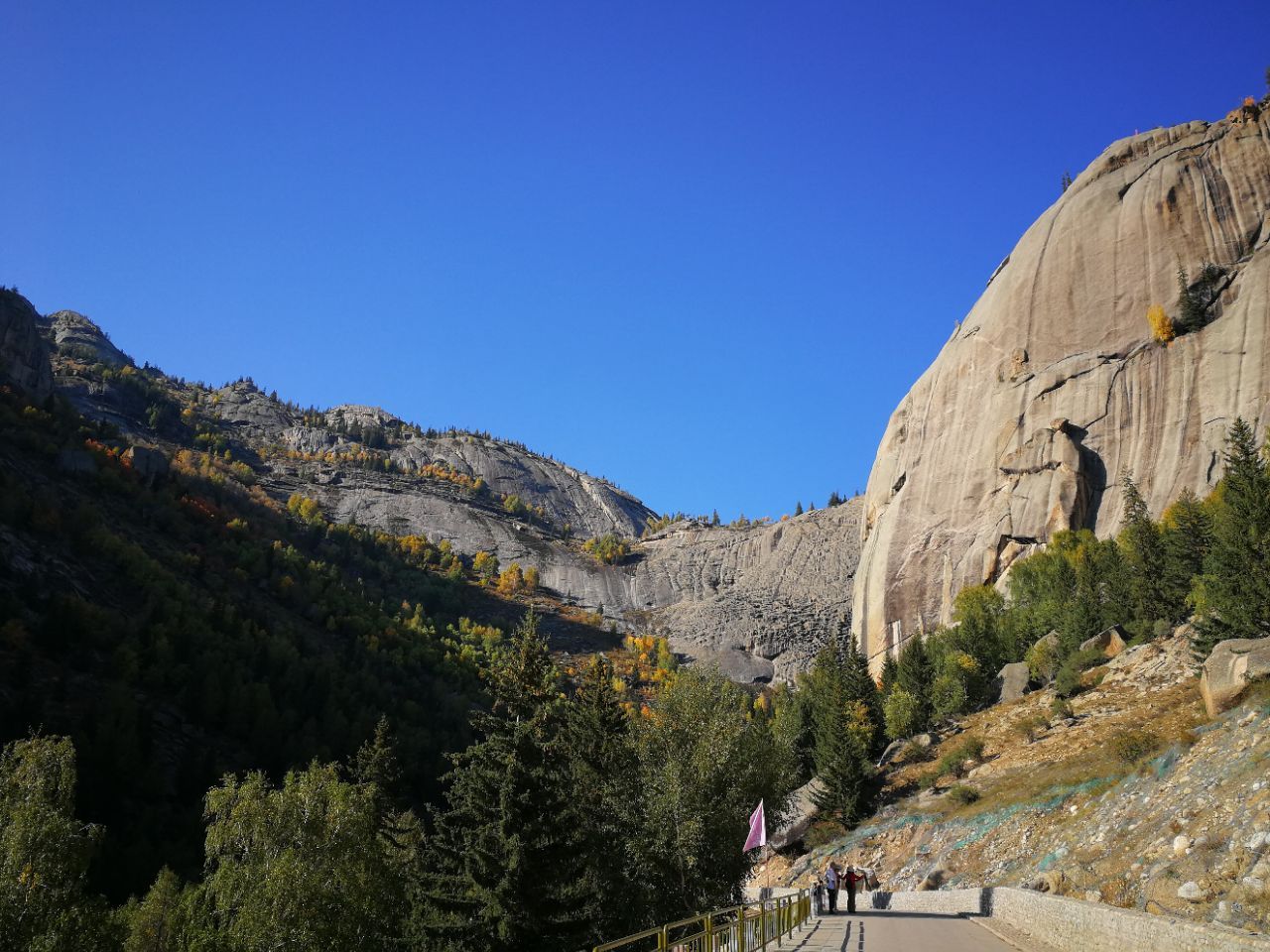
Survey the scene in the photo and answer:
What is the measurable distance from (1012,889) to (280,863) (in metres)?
23.8

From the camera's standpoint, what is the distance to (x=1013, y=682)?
196ft

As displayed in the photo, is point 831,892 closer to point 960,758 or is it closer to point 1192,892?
point 1192,892

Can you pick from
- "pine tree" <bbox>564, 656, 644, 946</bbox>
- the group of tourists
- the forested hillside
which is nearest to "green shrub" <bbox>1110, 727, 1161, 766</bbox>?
the group of tourists

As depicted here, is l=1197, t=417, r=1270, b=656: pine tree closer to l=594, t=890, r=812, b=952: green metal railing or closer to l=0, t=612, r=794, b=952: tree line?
l=0, t=612, r=794, b=952: tree line

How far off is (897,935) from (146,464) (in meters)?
133

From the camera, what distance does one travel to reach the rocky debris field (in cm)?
1662

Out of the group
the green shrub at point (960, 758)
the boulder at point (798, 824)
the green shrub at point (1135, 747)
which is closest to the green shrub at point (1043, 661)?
the green shrub at point (960, 758)

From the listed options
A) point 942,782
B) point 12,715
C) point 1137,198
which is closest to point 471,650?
point 12,715

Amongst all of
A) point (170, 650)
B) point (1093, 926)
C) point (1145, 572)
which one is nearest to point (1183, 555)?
point (1145, 572)

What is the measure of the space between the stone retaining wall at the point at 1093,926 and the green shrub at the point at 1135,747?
853 cm

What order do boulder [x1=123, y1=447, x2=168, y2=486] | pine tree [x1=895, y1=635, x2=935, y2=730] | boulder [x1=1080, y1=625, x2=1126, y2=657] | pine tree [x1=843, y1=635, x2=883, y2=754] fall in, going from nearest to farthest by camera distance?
boulder [x1=1080, y1=625, x2=1126, y2=657] < pine tree [x1=843, y1=635, x2=883, y2=754] < pine tree [x1=895, y1=635, x2=935, y2=730] < boulder [x1=123, y1=447, x2=168, y2=486]

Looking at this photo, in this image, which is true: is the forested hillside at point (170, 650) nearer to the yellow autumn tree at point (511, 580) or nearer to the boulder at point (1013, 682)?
the yellow autumn tree at point (511, 580)

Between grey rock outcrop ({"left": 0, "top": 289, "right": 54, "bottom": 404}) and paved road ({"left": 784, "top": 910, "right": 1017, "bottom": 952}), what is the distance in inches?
5637

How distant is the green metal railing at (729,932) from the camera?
1189 centimetres
